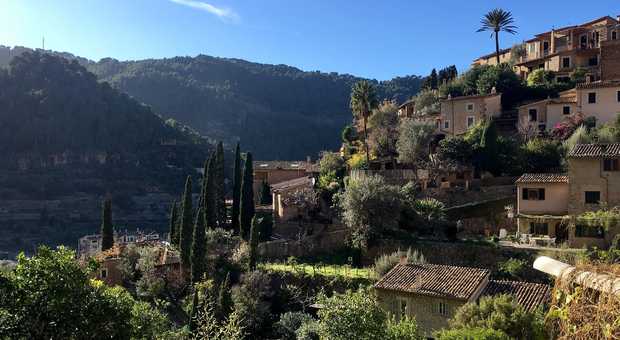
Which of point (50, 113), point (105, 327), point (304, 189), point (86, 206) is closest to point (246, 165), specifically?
point (304, 189)

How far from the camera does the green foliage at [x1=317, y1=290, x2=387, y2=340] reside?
54.9 ft

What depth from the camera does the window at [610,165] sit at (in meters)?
30.0

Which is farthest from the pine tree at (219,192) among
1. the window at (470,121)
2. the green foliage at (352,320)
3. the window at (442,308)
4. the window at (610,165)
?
the green foliage at (352,320)

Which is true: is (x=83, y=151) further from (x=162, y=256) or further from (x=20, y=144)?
(x=162, y=256)

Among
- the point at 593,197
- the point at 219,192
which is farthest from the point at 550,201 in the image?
the point at 219,192

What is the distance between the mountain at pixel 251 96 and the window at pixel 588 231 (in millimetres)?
87600

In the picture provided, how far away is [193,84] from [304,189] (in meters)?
117

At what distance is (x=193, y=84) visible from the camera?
15300 centimetres

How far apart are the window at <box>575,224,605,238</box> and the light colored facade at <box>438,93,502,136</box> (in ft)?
64.0

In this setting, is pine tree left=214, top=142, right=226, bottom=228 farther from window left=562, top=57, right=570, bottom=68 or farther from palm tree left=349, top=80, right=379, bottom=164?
window left=562, top=57, right=570, bottom=68

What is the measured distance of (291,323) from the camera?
28.8 meters

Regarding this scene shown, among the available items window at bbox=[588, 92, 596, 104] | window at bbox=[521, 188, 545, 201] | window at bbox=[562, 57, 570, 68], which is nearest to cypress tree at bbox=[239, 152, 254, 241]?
window at bbox=[521, 188, 545, 201]

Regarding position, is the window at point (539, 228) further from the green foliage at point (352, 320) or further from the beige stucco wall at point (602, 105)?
the green foliage at point (352, 320)

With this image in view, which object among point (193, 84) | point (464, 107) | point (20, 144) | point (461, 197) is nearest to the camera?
point (461, 197)
